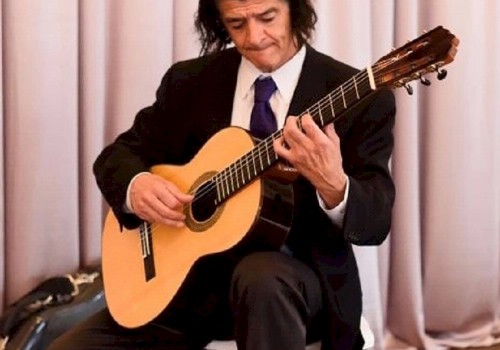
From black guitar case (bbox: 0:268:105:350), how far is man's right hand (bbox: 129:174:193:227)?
416mm

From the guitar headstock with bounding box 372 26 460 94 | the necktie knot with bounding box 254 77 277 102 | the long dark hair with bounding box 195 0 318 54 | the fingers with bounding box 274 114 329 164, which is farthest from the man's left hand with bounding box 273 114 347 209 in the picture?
the long dark hair with bounding box 195 0 318 54

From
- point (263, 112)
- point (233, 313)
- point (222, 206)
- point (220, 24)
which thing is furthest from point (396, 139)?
point (233, 313)

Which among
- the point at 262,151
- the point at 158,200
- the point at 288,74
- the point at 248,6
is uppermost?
the point at 248,6

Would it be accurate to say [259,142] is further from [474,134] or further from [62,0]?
[474,134]

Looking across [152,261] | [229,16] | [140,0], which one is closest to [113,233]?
[152,261]

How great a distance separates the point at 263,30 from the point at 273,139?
0.85 ft

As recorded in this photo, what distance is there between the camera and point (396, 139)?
2.42 m

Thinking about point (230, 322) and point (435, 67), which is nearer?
point (435, 67)

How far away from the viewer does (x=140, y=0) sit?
2.15 meters

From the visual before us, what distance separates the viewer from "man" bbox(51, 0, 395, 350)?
139 centimetres

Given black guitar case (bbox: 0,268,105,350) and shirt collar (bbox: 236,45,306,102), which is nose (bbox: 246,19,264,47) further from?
black guitar case (bbox: 0,268,105,350)

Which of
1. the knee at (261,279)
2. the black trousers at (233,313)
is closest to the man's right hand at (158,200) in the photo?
Answer: the black trousers at (233,313)

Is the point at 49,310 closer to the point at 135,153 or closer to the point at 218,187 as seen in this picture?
the point at 135,153

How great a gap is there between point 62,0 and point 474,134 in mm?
1123
